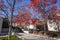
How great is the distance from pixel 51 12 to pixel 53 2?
2.19 meters

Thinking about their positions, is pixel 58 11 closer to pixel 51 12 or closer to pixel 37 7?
pixel 51 12

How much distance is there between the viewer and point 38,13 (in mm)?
30656

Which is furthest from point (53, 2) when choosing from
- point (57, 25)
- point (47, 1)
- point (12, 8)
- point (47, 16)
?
point (12, 8)

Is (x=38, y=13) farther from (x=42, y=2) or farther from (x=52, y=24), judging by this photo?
(x=52, y=24)

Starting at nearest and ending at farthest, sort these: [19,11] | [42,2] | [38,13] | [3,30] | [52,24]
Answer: [19,11] < [42,2] < [38,13] < [3,30] < [52,24]

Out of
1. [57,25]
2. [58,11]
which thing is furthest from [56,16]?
[57,25]

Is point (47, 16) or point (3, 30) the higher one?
point (47, 16)

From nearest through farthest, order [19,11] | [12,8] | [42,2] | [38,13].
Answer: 1. [12,8]
2. [19,11]
3. [42,2]
4. [38,13]

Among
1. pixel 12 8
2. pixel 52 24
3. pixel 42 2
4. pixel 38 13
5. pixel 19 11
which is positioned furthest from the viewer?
pixel 52 24

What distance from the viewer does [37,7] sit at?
29.4m

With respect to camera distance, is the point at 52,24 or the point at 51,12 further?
the point at 52,24

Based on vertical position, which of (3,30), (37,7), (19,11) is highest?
(37,7)

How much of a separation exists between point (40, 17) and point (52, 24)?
10502 mm

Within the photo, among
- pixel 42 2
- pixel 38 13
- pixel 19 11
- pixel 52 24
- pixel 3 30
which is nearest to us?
pixel 19 11
